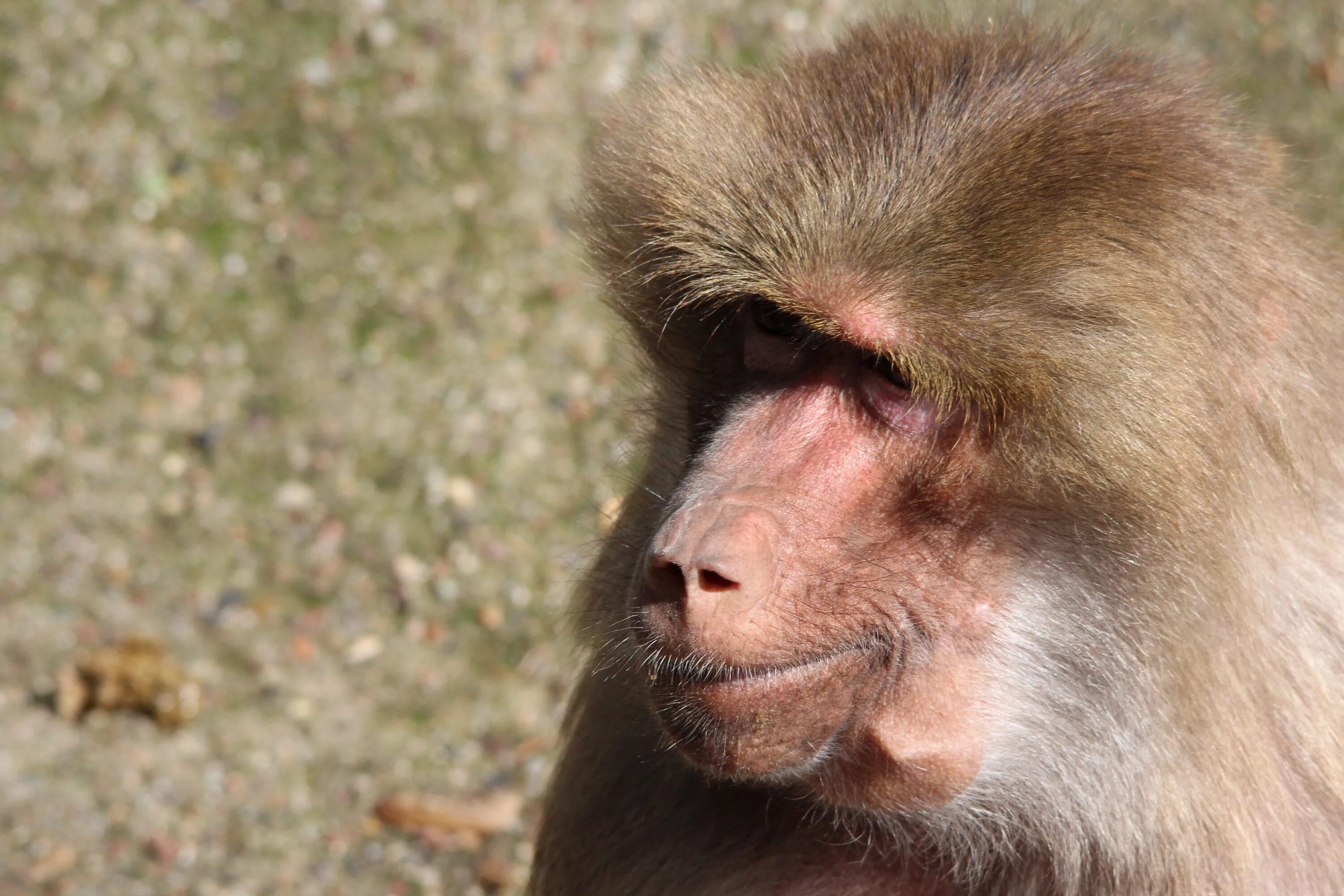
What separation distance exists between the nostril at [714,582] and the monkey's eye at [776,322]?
406 millimetres

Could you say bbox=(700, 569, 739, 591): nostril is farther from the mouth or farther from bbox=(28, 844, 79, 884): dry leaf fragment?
bbox=(28, 844, 79, 884): dry leaf fragment

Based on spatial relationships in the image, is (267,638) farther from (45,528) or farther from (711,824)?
(711,824)

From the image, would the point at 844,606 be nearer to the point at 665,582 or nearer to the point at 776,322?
the point at 665,582

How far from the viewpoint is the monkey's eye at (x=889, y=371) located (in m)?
2.09

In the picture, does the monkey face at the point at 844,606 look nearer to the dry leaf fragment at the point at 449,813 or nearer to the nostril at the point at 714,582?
the nostril at the point at 714,582

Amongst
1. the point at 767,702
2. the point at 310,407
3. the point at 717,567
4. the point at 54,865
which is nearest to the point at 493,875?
the point at 54,865

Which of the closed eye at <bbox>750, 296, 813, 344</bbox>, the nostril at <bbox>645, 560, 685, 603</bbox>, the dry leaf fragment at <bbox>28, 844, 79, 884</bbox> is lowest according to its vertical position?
the dry leaf fragment at <bbox>28, 844, 79, 884</bbox>

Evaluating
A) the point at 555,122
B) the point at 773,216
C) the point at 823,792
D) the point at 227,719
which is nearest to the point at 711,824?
the point at 823,792

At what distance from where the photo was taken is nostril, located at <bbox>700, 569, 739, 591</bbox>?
1972 millimetres

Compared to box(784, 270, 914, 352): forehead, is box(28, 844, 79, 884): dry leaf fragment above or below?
below

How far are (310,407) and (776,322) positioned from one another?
2.38 meters

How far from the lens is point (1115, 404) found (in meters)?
1.92

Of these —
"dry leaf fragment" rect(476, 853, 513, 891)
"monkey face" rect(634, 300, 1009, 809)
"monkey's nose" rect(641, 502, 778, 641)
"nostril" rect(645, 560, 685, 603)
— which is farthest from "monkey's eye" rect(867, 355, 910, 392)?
"dry leaf fragment" rect(476, 853, 513, 891)

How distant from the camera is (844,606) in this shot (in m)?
2.04
